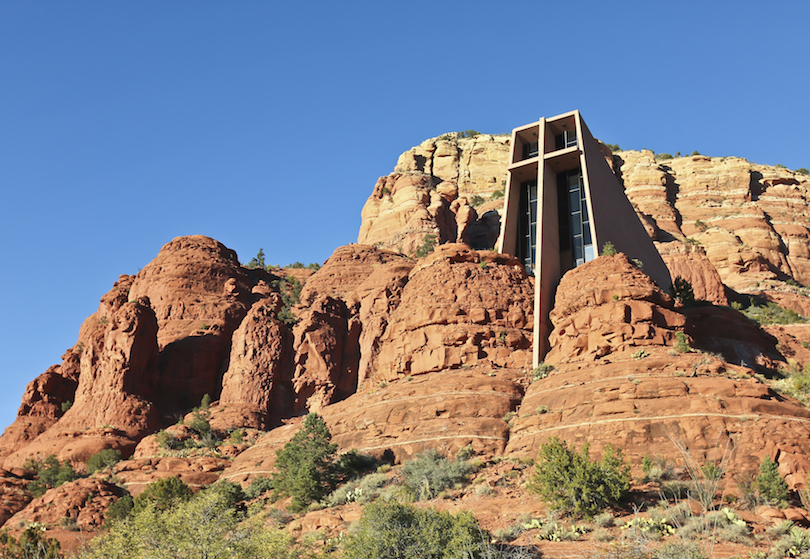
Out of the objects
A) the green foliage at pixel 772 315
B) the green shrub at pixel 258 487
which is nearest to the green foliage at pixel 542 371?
the green shrub at pixel 258 487

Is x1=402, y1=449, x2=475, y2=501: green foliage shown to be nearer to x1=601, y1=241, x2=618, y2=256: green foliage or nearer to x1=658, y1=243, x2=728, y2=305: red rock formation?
x1=601, y1=241, x2=618, y2=256: green foliage

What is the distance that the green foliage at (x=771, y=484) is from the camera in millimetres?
21781

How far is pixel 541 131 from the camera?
1847 inches

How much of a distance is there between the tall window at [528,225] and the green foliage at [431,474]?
19962 mm

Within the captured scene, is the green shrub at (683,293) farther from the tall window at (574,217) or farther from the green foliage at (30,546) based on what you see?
the green foliage at (30,546)

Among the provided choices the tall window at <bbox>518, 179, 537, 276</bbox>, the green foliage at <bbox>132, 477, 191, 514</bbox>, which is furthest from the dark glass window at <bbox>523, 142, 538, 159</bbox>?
the green foliage at <bbox>132, 477, 191, 514</bbox>

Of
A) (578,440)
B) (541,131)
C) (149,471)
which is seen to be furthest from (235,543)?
(541,131)

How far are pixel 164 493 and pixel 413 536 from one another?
679 inches

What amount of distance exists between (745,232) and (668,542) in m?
62.1

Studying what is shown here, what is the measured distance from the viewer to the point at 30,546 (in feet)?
83.0

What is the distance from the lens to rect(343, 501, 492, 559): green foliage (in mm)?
18297

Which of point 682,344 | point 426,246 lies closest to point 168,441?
point 682,344


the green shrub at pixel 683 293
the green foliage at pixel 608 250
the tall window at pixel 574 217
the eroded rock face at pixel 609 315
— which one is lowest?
the eroded rock face at pixel 609 315

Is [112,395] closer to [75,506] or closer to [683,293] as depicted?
[75,506]
